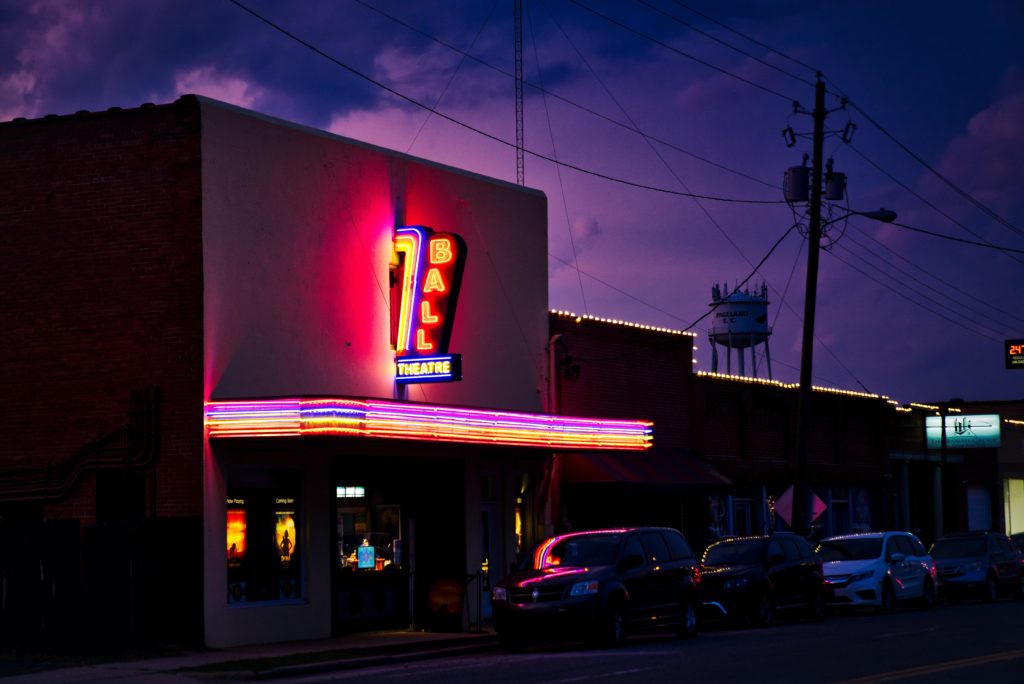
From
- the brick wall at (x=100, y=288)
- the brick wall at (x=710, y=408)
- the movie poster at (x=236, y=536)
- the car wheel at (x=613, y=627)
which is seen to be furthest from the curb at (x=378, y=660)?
the brick wall at (x=710, y=408)

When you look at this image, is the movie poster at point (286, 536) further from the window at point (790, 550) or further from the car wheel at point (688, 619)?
the window at point (790, 550)

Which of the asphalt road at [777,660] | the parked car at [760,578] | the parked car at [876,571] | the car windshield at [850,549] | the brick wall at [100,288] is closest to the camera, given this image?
the asphalt road at [777,660]

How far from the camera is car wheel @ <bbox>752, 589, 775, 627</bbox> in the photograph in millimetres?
28156

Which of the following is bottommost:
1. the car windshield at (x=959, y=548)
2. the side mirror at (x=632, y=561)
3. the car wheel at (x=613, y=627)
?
the car wheel at (x=613, y=627)

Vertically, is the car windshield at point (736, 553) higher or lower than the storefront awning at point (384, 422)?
lower

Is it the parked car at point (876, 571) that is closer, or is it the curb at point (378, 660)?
the curb at point (378, 660)

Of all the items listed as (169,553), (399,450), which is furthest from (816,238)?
(169,553)

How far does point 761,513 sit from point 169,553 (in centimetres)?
2297

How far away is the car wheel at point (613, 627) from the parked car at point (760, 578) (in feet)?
12.4

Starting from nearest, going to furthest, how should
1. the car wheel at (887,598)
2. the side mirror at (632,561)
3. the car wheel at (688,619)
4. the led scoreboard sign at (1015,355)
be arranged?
the side mirror at (632,561)
the car wheel at (688,619)
the car wheel at (887,598)
the led scoreboard sign at (1015,355)

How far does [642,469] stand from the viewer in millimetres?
34094

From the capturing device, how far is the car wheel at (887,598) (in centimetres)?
3155

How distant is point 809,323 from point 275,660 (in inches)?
688

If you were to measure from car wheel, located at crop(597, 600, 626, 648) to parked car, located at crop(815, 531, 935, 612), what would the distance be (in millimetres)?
9280
